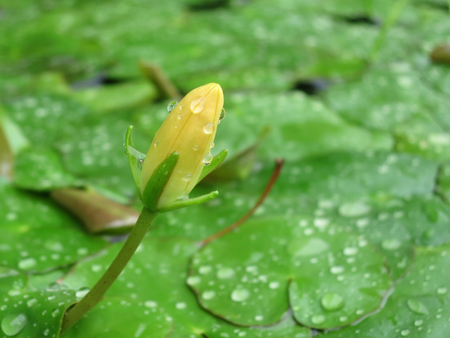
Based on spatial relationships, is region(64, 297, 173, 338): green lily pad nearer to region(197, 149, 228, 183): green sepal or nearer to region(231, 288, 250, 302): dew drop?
region(231, 288, 250, 302): dew drop

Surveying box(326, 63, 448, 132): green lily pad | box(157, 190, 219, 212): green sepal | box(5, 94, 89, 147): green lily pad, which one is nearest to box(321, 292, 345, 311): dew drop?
box(157, 190, 219, 212): green sepal

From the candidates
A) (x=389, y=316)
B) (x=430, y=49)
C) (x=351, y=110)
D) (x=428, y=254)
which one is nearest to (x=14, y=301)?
(x=389, y=316)

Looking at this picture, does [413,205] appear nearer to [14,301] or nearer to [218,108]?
[218,108]

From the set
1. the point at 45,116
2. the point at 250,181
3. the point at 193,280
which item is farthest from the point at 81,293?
the point at 45,116

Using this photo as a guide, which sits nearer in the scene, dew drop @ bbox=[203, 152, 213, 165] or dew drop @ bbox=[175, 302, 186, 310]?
dew drop @ bbox=[203, 152, 213, 165]

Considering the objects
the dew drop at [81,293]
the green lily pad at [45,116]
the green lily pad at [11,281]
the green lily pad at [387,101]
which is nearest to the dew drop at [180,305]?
the dew drop at [81,293]
